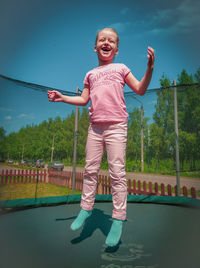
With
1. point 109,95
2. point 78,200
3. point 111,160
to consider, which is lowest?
point 78,200

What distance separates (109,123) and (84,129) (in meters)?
1.18

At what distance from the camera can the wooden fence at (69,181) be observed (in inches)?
51.7

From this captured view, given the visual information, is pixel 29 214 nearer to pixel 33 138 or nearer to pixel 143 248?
pixel 33 138

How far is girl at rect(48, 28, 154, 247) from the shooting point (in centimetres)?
63

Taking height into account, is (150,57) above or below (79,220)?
above

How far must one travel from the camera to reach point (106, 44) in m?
0.71

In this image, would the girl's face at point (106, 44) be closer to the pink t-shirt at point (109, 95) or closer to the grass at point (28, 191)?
the pink t-shirt at point (109, 95)

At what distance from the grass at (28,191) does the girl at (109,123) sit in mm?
822

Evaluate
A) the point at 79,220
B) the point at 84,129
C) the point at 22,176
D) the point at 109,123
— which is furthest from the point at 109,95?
the point at 84,129

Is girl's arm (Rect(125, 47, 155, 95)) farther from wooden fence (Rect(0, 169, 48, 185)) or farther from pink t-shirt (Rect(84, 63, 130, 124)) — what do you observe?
wooden fence (Rect(0, 169, 48, 185))

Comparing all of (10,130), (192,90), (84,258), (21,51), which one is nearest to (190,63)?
(21,51)

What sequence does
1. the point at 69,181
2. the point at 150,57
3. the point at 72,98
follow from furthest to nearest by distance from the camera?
the point at 69,181
the point at 72,98
the point at 150,57

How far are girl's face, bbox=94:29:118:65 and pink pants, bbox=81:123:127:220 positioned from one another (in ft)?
0.95

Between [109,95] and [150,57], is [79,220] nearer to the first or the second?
[109,95]
